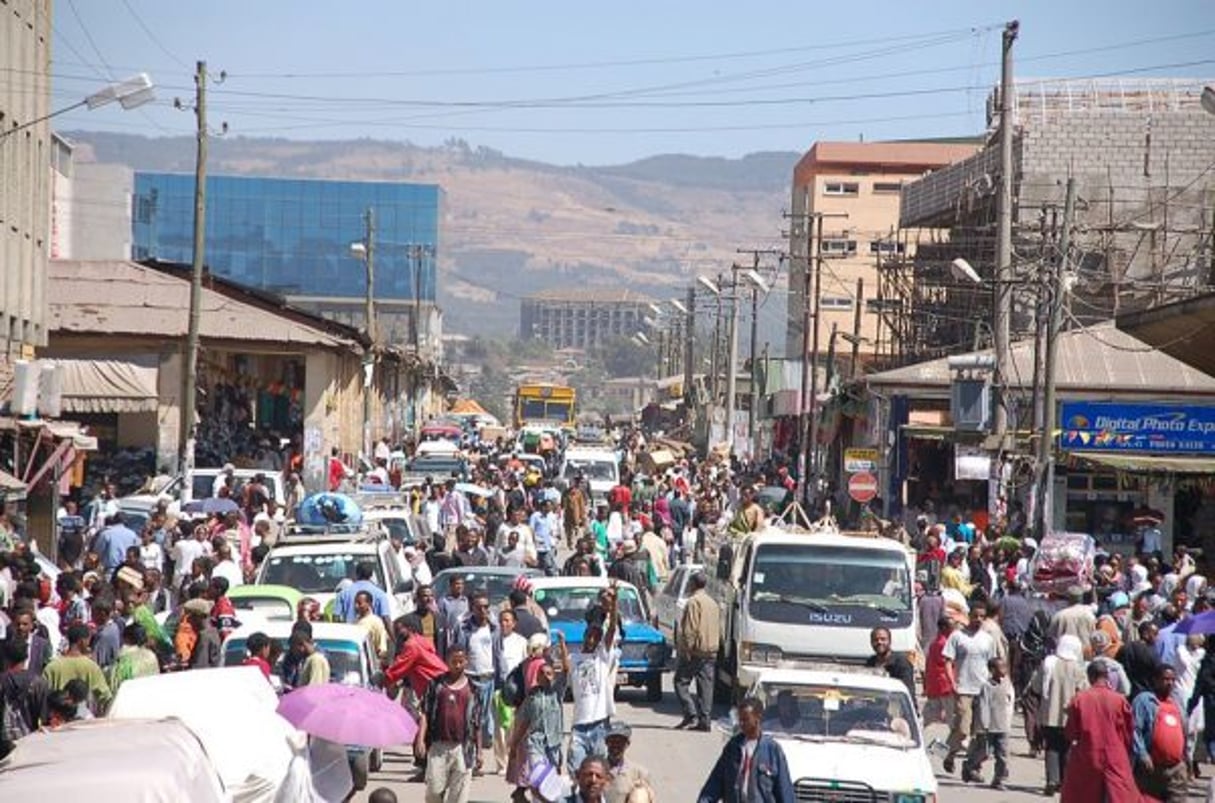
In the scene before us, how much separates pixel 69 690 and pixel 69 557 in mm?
16644

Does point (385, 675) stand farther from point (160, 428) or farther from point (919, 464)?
point (919, 464)

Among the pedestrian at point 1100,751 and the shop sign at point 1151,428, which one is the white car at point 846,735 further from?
the shop sign at point 1151,428

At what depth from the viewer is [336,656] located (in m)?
17.8

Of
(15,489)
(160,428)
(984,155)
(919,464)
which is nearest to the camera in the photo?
(15,489)

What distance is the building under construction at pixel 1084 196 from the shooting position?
5962cm

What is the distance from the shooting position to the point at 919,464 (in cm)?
5172

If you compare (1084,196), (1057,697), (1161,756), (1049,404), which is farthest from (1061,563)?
(1084,196)

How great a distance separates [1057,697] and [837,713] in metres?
3.98

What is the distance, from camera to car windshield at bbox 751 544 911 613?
22250 millimetres

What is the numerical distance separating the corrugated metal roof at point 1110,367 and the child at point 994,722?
26.5m

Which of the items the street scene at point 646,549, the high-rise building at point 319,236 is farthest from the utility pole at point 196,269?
the high-rise building at point 319,236

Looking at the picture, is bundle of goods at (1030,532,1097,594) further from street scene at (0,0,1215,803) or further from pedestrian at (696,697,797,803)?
pedestrian at (696,697,797,803)

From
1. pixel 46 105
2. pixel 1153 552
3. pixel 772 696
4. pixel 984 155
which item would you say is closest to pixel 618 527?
pixel 1153 552

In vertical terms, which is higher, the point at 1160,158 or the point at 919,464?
the point at 1160,158
